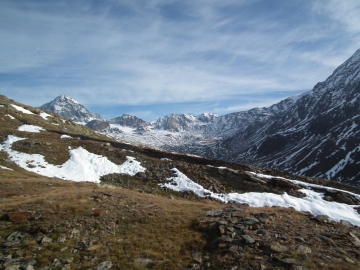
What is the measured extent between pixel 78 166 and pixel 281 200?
90.9ft

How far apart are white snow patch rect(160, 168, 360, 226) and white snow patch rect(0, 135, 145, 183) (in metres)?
7.11

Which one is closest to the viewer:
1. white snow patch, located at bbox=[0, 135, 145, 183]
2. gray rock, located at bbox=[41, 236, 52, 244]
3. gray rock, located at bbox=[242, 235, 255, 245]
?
gray rock, located at bbox=[41, 236, 52, 244]

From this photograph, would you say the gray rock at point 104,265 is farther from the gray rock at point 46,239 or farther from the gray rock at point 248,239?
the gray rock at point 248,239

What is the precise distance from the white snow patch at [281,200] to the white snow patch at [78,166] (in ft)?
23.3

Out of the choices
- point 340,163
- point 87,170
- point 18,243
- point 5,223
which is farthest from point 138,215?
point 340,163

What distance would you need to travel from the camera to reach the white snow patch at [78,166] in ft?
104

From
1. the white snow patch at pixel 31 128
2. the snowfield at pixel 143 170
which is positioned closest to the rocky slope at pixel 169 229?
the snowfield at pixel 143 170

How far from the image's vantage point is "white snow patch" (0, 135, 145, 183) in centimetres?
3170

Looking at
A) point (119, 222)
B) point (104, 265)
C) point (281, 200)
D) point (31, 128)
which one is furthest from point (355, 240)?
point (31, 128)

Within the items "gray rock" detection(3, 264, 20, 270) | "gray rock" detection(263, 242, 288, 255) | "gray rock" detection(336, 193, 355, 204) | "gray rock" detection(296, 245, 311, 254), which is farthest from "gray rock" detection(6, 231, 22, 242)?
"gray rock" detection(336, 193, 355, 204)

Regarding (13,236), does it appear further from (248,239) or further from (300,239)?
(300,239)

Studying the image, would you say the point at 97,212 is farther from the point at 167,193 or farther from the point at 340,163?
the point at 340,163

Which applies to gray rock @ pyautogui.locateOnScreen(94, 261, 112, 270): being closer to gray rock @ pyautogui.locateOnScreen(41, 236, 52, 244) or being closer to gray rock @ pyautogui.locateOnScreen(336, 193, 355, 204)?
gray rock @ pyautogui.locateOnScreen(41, 236, 52, 244)

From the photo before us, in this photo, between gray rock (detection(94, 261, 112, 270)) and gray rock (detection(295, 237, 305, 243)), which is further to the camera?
gray rock (detection(295, 237, 305, 243))
